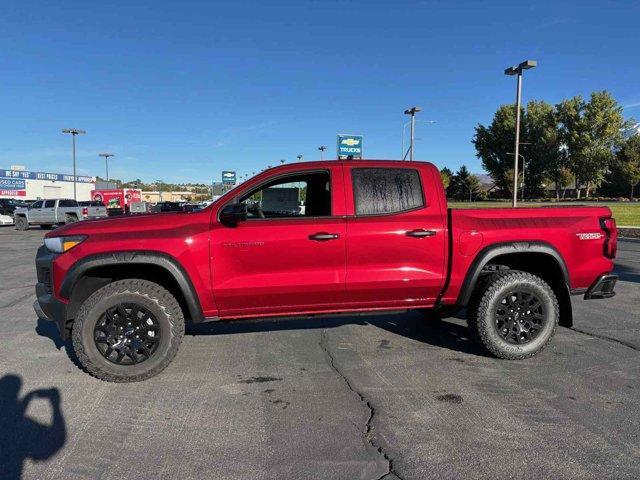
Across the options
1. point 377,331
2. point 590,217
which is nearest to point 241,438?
point 377,331

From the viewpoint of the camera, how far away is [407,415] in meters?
3.52

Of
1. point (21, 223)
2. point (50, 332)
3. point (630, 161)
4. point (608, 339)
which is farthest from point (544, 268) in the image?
point (630, 161)

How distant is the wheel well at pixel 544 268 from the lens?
4.78 m

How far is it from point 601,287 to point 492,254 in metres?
1.28

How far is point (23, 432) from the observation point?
3.22 m

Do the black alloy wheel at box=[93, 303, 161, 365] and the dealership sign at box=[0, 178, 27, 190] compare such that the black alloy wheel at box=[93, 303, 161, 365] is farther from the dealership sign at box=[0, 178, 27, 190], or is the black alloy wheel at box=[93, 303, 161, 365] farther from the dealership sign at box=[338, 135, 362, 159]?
the dealership sign at box=[0, 178, 27, 190]

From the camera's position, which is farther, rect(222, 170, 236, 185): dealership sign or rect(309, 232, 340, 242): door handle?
rect(222, 170, 236, 185): dealership sign

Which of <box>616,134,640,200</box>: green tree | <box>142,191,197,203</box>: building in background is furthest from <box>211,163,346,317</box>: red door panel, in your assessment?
<box>616,134,640,200</box>: green tree

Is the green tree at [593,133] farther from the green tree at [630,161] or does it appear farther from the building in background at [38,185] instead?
the building in background at [38,185]

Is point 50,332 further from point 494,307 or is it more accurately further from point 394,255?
point 494,307

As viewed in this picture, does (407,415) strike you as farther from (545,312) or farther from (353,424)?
(545,312)

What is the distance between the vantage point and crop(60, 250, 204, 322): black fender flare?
4.03 metres

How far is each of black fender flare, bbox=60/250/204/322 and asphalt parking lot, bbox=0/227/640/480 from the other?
86cm

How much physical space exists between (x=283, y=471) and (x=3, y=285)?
8.34m
